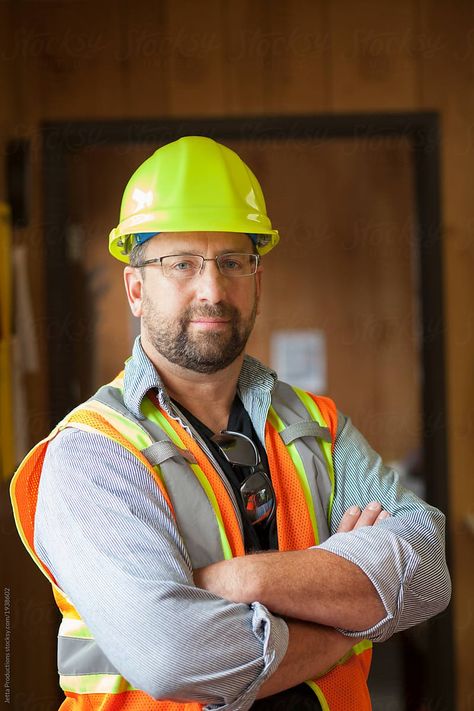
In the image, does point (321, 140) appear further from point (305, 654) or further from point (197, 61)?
point (305, 654)

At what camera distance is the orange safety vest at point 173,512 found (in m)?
1.34

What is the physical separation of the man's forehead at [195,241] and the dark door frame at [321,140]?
1850 mm

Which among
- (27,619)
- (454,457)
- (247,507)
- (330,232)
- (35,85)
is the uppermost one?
(35,85)

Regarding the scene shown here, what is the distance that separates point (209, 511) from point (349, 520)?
0.25 metres

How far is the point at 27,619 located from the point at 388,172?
2.21 meters

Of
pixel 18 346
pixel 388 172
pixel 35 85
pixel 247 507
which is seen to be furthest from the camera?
pixel 388 172

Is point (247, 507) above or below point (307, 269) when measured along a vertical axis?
below

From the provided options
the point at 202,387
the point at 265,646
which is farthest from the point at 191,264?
the point at 265,646

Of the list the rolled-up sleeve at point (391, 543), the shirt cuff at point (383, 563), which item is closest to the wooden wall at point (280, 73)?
the rolled-up sleeve at point (391, 543)

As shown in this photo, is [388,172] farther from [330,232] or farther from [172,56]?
[172,56]

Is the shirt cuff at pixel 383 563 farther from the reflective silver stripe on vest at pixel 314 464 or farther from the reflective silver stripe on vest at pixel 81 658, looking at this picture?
the reflective silver stripe on vest at pixel 81 658

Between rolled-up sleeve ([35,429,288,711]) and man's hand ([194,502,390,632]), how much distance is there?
3 centimetres

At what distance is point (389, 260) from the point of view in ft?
12.5

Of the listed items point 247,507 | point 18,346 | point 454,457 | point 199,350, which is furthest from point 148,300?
point 454,457
